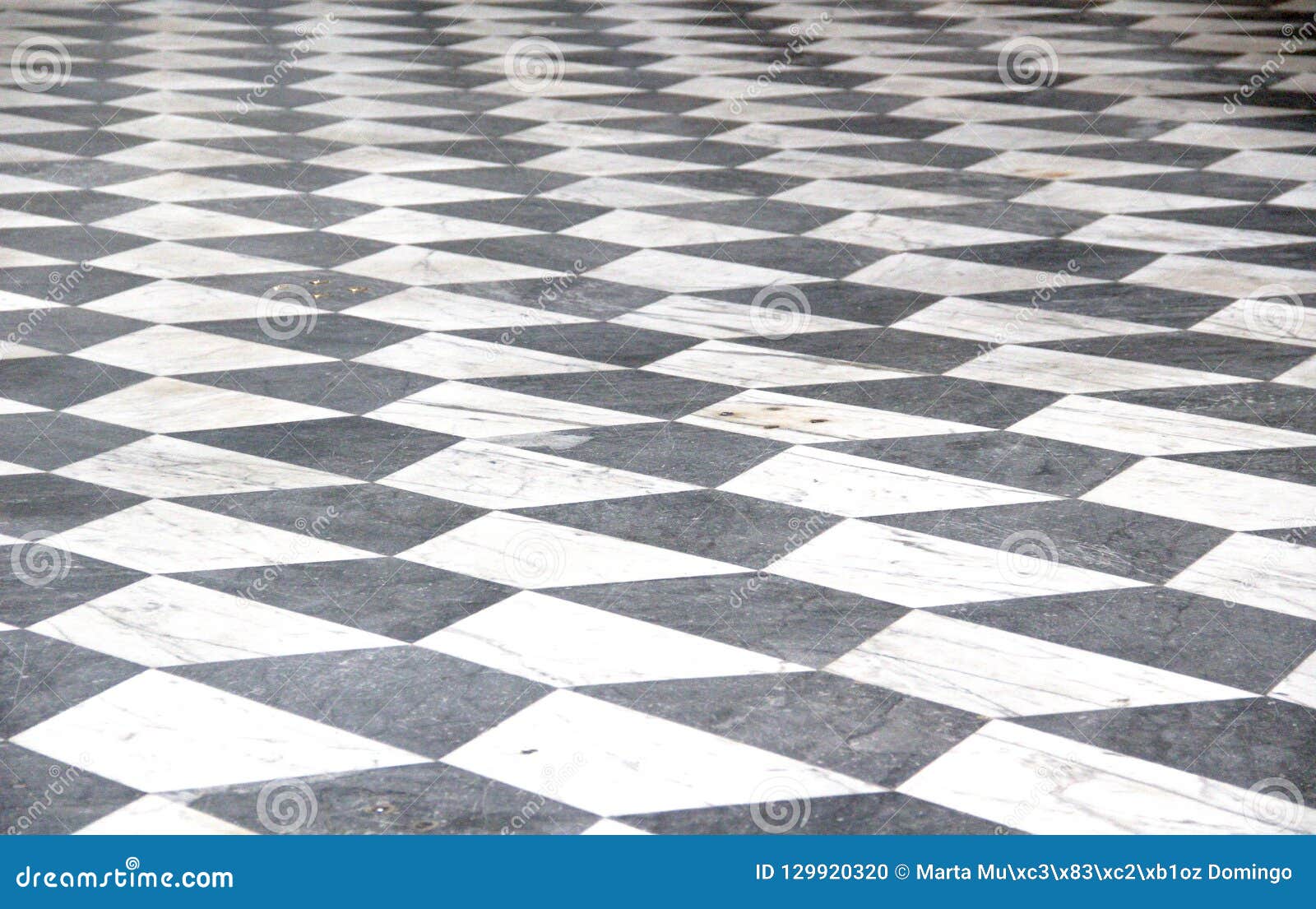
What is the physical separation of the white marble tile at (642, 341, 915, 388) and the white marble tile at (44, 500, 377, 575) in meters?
1.16

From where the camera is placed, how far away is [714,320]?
4312 mm

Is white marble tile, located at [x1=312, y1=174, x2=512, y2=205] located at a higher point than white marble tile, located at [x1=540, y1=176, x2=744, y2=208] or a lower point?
higher

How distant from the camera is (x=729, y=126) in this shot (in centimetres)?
652

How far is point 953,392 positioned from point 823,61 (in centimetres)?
436

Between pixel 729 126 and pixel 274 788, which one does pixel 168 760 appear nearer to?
pixel 274 788

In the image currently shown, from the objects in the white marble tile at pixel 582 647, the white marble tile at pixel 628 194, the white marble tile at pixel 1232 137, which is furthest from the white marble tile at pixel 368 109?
the white marble tile at pixel 582 647

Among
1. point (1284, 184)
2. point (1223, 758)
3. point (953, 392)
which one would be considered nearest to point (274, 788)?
point (1223, 758)

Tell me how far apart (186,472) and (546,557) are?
2.73 feet

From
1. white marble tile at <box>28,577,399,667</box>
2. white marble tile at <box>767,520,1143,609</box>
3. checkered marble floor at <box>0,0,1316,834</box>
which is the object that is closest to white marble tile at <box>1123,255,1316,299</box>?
checkered marble floor at <box>0,0,1316,834</box>

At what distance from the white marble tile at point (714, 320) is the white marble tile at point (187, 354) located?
81 centimetres

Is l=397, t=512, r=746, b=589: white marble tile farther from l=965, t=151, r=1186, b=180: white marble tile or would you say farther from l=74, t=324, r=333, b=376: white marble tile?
l=965, t=151, r=1186, b=180: white marble tile

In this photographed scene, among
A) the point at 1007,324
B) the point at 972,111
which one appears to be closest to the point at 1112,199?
the point at 1007,324

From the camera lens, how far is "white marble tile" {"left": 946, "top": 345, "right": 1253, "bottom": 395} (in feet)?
12.6

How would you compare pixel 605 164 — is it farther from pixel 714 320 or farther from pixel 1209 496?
pixel 1209 496
